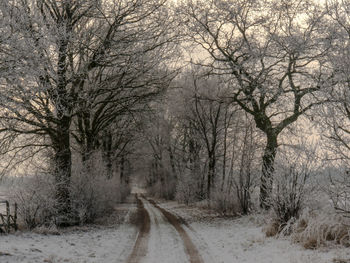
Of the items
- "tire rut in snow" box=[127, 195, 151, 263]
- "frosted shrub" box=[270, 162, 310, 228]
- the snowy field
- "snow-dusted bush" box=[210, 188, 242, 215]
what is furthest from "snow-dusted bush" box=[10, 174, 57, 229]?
"snow-dusted bush" box=[210, 188, 242, 215]

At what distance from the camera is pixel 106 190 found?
2038cm

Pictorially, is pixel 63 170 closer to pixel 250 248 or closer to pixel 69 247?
pixel 69 247

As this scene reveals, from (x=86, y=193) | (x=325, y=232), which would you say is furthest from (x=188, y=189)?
(x=325, y=232)

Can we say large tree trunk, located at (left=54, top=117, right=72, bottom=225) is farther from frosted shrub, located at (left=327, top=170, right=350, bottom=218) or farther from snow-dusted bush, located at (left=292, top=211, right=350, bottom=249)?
frosted shrub, located at (left=327, top=170, right=350, bottom=218)

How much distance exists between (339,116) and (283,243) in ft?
14.1

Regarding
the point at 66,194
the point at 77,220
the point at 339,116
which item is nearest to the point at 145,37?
the point at 66,194

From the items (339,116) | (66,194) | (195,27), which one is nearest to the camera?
(339,116)

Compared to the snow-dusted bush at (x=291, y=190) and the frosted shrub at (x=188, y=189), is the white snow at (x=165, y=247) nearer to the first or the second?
the snow-dusted bush at (x=291, y=190)

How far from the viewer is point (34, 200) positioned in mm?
14312

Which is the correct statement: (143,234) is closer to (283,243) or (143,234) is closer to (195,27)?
(283,243)

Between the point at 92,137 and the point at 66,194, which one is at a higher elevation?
the point at 92,137

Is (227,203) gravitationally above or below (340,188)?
below

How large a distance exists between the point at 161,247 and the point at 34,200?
18.7 ft

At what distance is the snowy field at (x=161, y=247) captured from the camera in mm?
9188
